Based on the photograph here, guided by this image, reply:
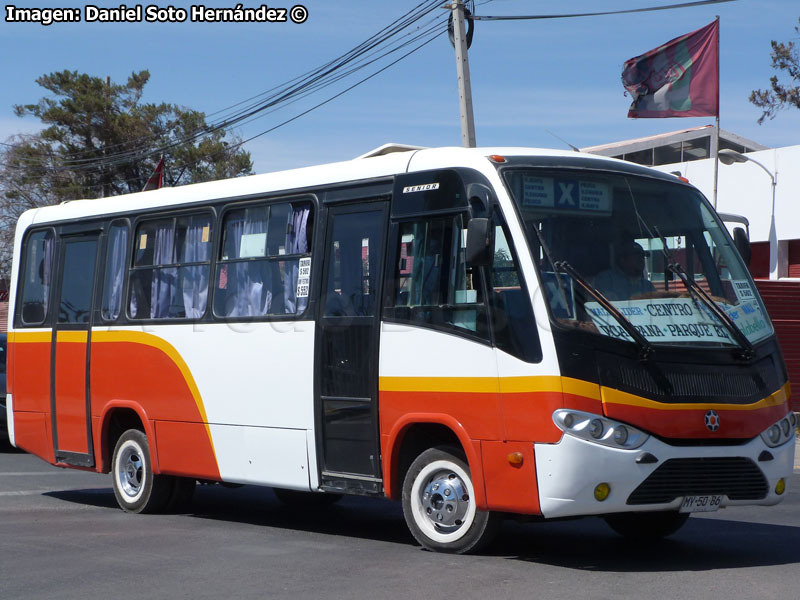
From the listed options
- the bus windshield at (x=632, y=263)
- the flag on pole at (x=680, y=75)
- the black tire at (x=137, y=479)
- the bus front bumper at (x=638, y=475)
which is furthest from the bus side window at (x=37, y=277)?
the flag on pole at (x=680, y=75)

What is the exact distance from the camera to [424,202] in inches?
354

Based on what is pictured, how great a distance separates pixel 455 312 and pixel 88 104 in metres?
51.5

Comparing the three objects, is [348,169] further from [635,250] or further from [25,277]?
[25,277]

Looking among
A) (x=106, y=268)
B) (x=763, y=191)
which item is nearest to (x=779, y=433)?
(x=106, y=268)

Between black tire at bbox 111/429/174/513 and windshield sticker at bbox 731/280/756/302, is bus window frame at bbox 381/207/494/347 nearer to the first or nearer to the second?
windshield sticker at bbox 731/280/756/302

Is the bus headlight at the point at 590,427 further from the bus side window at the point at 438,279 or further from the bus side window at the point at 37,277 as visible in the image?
the bus side window at the point at 37,277

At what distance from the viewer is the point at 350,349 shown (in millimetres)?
9461

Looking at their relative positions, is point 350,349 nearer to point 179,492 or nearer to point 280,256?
point 280,256

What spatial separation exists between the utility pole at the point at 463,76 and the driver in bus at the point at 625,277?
11.3m

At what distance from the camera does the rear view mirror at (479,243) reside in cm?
812

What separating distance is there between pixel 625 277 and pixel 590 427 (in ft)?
3.92

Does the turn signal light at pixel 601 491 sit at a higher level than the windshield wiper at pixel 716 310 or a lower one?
lower

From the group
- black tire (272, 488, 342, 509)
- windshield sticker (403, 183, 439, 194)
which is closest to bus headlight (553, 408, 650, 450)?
windshield sticker (403, 183, 439, 194)

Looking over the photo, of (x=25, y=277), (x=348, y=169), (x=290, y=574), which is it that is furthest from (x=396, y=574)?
(x=25, y=277)
